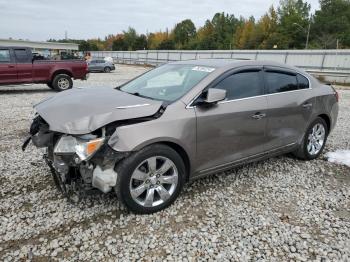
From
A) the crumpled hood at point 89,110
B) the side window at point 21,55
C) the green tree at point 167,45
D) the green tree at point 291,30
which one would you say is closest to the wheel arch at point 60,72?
the side window at point 21,55

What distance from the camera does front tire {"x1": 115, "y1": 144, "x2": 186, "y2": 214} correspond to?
10.1ft

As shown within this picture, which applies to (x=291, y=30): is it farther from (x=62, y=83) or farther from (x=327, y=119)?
(x=327, y=119)

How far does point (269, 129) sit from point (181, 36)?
3783 inches

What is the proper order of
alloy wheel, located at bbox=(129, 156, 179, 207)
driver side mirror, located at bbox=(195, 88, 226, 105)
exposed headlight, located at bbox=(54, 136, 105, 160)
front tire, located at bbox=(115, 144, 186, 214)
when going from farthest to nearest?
driver side mirror, located at bbox=(195, 88, 226, 105) → alloy wheel, located at bbox=(129, 156, 179, 207) → front tire, located at bbox=(115, 144, 186, 214) → exposed headlight, located at bbox=(54, 136, 105, 160)

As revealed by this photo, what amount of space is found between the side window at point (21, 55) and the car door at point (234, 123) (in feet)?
34.6

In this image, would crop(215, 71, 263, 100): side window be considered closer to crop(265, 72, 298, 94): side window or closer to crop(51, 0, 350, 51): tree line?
crop(265, 72, 298, 94): side window

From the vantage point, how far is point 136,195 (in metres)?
3.23

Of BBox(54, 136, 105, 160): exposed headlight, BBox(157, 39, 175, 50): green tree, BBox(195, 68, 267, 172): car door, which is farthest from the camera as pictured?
BBox(157, 39, 175, 50): green tree

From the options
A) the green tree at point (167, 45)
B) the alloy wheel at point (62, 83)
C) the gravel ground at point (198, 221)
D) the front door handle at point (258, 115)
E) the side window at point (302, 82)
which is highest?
the green tree at point (167, 45)

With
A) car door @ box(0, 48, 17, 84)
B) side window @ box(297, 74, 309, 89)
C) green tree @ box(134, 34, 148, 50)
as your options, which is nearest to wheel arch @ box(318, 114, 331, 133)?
side window @ box(297, 74, 309, 89)

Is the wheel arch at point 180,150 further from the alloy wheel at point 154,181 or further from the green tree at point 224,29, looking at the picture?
the green tree at point 224,29

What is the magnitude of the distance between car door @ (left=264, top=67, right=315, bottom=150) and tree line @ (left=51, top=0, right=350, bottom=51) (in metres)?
53.2

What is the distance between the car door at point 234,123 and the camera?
139 inches

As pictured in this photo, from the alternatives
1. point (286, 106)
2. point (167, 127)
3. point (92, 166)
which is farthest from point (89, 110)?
point (286, 106)
